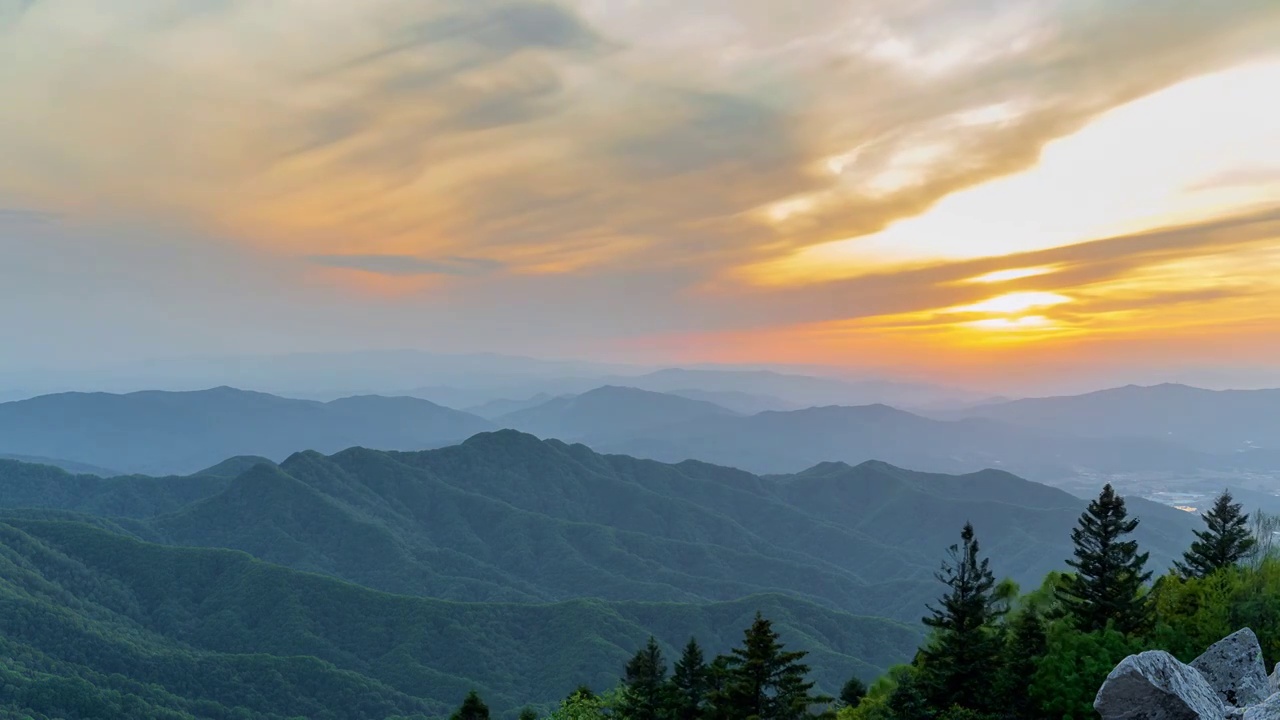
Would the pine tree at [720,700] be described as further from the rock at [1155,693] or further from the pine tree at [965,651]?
the rock at [1155,693]

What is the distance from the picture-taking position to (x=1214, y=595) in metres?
52.9

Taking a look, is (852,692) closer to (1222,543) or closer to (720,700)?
(720,700)

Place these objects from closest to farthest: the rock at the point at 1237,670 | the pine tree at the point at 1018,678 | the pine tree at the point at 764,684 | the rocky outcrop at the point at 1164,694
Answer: the rocky outcrop at the point at 1164,694, the rock at the point at 1237,670, the pine tree at the point at 1018,678, the pine tree at the point at 764,684

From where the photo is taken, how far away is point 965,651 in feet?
157

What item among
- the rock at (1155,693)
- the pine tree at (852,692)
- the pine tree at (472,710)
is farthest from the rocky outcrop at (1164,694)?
the pine tree at (472,710)

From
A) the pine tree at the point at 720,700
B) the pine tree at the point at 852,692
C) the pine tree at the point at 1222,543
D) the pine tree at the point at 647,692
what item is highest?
the pine tree at the point at 1222,543

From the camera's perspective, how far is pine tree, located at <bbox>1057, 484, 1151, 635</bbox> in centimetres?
5266

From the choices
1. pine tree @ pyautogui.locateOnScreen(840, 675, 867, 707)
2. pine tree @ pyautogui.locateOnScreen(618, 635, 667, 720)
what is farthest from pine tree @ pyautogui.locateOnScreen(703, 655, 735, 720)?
pine tree @ pyautogui.locateOnScreen(840, 675, 867, 707)

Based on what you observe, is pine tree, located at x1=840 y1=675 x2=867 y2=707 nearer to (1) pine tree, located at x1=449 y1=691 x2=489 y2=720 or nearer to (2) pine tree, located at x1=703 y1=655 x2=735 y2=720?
(2) pine tree, located at x1=703 y1=655 x2=735 y2=720

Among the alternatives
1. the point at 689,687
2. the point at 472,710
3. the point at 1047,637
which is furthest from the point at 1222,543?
the point at 472,710

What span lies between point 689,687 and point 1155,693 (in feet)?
165

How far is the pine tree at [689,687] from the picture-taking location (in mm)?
64500

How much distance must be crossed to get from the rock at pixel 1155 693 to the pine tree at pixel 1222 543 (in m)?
51.7

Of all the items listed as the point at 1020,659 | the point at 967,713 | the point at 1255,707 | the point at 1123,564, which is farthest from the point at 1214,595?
the point at 1255,707
